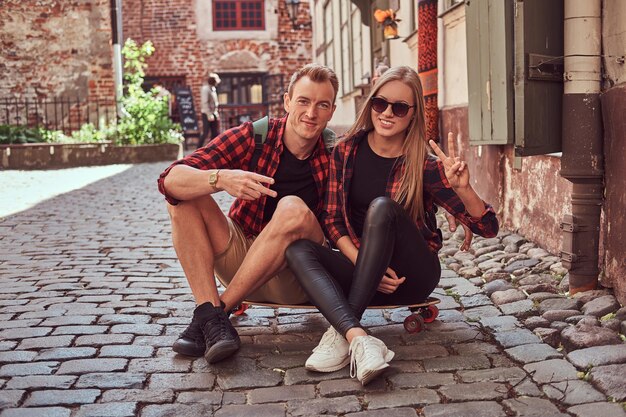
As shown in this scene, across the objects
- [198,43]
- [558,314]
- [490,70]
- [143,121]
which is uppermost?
[198,43]

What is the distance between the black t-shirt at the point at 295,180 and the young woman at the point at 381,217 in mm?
178

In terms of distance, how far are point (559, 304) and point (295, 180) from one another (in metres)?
1.40

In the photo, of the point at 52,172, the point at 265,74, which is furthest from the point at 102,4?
the point at 265,74

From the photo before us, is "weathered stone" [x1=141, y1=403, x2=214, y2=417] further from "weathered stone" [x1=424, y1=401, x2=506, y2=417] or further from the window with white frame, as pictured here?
the window with white frame

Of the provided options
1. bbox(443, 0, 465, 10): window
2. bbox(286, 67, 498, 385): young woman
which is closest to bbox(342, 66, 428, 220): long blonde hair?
bbox(286, 67, 498, 385): young woman

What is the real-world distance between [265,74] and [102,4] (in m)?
8.62

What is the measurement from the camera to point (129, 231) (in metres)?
7.71

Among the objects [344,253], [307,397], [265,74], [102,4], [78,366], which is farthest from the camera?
[265,74]

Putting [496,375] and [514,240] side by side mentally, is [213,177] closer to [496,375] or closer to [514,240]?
[496,375]

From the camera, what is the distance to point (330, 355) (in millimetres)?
3404

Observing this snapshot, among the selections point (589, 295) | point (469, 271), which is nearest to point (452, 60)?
point (469, 271)

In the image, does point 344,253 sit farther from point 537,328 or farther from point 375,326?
point 537,328

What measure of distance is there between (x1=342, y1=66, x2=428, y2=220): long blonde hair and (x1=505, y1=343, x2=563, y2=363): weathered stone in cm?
69

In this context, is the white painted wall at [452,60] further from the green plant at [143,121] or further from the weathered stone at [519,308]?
the green plant at [143,121]
